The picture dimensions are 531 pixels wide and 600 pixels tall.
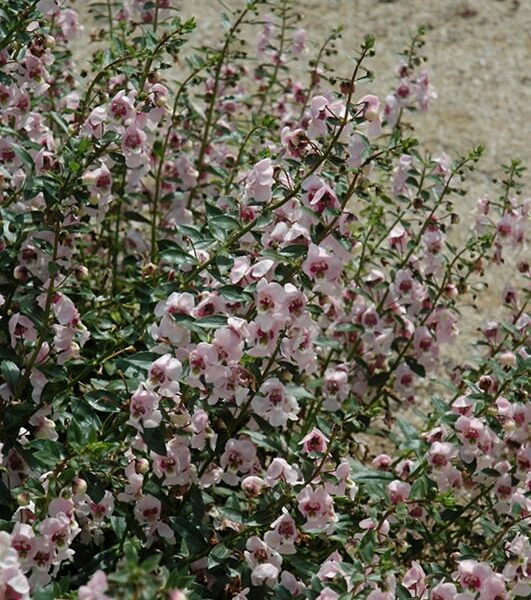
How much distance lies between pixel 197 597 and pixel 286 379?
2.66 feet

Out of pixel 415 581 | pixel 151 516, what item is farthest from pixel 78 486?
pixel 415 581

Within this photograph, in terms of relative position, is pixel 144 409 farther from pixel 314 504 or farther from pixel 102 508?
pixel 314 504

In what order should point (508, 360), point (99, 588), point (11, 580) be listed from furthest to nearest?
1. point (508, 360)
2. point (11, 580)
3. point (99, 588)

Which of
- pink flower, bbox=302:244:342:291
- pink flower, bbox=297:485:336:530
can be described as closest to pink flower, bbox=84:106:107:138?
pink flower, bbox=302:244:342:291

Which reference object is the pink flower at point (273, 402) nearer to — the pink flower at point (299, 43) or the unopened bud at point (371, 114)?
the unopened bud at point (371, 114)

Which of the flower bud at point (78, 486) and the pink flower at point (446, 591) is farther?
the pink flower at point (446, 591)

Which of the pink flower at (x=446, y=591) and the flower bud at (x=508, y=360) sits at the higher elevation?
the flower bud at (x=508, y=360)

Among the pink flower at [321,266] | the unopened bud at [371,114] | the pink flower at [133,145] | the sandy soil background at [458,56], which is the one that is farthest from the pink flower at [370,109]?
the sandy soil background at [458,56]

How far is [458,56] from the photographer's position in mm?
7500

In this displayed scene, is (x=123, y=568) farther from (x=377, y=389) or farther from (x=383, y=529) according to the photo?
(x=377, y=389)

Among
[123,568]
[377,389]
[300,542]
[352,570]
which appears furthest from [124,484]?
[377,389]

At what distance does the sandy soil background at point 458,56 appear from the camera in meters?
6.63

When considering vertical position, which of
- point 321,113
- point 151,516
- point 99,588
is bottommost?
point 151,516

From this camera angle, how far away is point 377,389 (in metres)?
3.64
